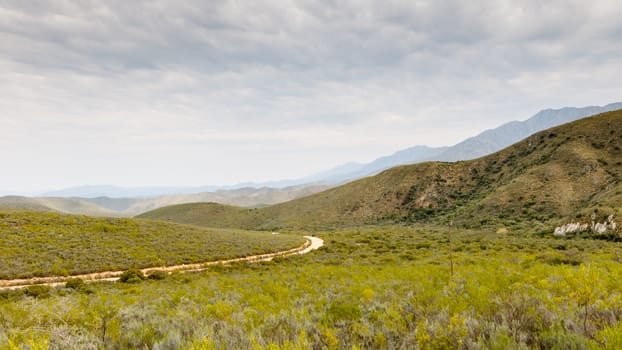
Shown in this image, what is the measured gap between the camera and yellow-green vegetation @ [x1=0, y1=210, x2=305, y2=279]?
1144 inches

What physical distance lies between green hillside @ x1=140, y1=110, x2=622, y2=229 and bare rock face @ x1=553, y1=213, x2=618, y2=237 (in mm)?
1772

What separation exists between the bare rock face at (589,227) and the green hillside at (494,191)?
5.82 ft

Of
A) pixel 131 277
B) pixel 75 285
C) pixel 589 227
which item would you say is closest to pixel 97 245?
pixel 131 277

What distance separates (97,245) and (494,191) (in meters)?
83.0

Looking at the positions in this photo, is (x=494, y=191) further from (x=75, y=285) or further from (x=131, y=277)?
(x=75, y=285)

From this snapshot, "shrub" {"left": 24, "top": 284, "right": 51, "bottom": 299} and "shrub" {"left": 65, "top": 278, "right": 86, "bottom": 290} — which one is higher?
"shrub" {"left": 24, "top": 284, "right": 51, "bottom": 299}

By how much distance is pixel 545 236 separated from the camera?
135 feet

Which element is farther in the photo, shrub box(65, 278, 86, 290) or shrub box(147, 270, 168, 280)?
shrub box(147, 270, 168, 280)

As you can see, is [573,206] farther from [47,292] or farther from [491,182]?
[47,292]

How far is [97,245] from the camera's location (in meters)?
37.5

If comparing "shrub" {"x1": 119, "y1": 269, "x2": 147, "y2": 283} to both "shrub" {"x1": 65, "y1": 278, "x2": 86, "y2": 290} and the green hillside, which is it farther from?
the green hillside

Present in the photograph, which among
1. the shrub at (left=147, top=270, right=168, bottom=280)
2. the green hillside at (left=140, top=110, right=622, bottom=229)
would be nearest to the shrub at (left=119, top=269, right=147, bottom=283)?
the shrub at (left=147, top=270, right=168, bottom=280)

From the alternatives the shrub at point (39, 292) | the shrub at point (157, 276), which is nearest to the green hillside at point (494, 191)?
the shrub at point (157, 276)

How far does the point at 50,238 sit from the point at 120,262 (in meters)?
13.3
